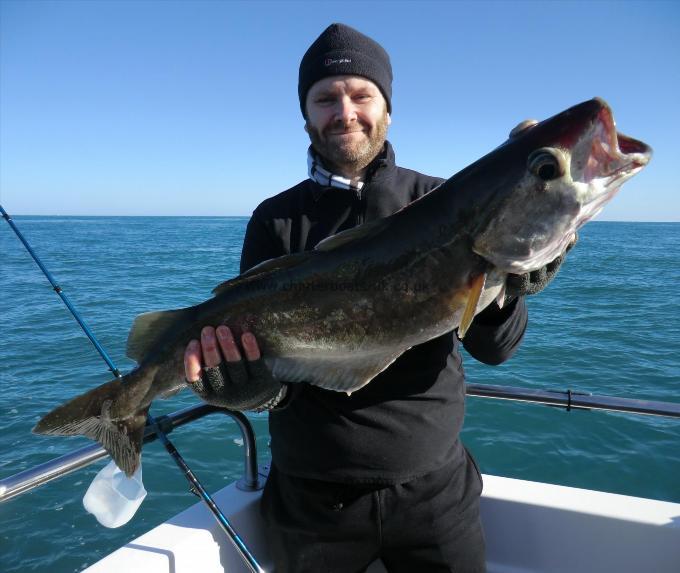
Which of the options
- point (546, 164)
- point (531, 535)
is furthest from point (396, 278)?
point (531, 535)

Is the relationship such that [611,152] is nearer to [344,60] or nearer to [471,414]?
[344,60]

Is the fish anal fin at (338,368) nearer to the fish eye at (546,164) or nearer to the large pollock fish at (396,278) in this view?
the large pollock fish at (396,278)

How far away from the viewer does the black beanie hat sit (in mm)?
3158

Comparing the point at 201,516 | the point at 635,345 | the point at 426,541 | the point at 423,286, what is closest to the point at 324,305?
the point at 423,286

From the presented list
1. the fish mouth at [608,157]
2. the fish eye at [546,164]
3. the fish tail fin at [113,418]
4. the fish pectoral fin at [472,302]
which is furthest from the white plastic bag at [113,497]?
the fish mouth at [608,157]

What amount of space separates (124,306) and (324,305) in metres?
20.5

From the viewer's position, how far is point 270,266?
107 inches

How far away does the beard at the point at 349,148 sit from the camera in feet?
10.1

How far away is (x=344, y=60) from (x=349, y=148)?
23.4 inches

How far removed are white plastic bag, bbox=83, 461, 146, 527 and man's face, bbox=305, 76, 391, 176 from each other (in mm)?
2409

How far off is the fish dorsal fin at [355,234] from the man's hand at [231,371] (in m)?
0.68

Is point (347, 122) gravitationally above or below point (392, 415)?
above

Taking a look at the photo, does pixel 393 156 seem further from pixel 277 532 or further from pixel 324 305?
pixel 277 532

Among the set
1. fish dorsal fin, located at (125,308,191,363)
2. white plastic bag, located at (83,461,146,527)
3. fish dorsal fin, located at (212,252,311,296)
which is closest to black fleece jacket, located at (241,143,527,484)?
fish dorsal fin, located at (212,252,311,296)
